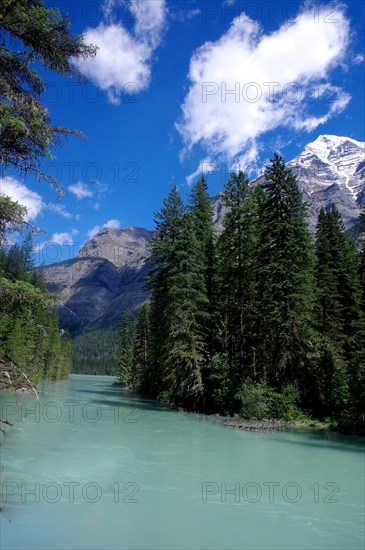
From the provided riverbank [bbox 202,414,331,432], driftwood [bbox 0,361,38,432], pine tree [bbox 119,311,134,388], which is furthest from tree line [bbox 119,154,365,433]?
pine tree [bbox 119,311,134,388]

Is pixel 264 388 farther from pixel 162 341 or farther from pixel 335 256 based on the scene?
pixel 335 256

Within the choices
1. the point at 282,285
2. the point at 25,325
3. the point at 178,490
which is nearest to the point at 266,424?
the point at 282,285

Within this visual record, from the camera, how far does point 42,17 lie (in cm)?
664

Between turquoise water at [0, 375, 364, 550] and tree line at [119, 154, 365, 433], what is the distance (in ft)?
15.9

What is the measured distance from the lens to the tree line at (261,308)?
2642cm

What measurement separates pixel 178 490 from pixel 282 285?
17.0 metres

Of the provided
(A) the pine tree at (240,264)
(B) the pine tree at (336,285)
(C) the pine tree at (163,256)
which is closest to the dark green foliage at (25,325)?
(C) the pine tree at (163,256)

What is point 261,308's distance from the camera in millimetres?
28516

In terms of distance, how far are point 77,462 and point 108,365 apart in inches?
7474

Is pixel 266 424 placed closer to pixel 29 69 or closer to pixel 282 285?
pixel 282 285

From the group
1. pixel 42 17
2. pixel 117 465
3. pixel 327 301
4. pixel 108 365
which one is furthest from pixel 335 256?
pixel 108 365

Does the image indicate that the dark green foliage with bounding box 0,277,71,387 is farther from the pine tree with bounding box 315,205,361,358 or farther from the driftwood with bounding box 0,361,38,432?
the pine tree with bounding box 315,205,361,358

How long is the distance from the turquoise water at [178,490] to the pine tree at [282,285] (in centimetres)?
598

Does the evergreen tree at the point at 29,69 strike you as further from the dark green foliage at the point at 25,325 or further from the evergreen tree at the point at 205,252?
the evergreen tree at the point at 205,252
